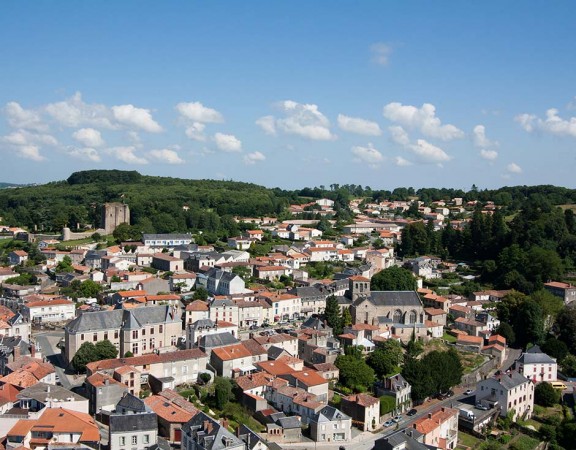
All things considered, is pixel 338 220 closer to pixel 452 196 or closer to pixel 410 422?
pixel 452 196

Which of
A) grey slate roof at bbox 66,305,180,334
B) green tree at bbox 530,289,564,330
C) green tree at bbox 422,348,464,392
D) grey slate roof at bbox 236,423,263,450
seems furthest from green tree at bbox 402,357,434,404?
green tree at bbox 530,289,564,330

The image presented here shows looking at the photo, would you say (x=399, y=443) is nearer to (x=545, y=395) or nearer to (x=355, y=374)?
(x=355, y=374)

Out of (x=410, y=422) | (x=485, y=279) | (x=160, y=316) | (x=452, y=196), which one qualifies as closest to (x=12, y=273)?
(x=160, y=316)

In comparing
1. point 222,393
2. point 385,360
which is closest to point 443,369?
point 385,360

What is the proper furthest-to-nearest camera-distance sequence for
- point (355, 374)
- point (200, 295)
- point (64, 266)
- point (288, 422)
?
point (64, 266), point (200, 295), point (355, 374), point (288, 422)

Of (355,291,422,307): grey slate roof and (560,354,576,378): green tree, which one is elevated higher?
(355,291,422,307): grey slate roof

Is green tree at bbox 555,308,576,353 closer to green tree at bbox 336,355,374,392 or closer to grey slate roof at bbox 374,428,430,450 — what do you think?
green tree at bbox 336,355,374,392

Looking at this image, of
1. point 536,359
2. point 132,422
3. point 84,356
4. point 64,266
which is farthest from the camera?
point 64,266
